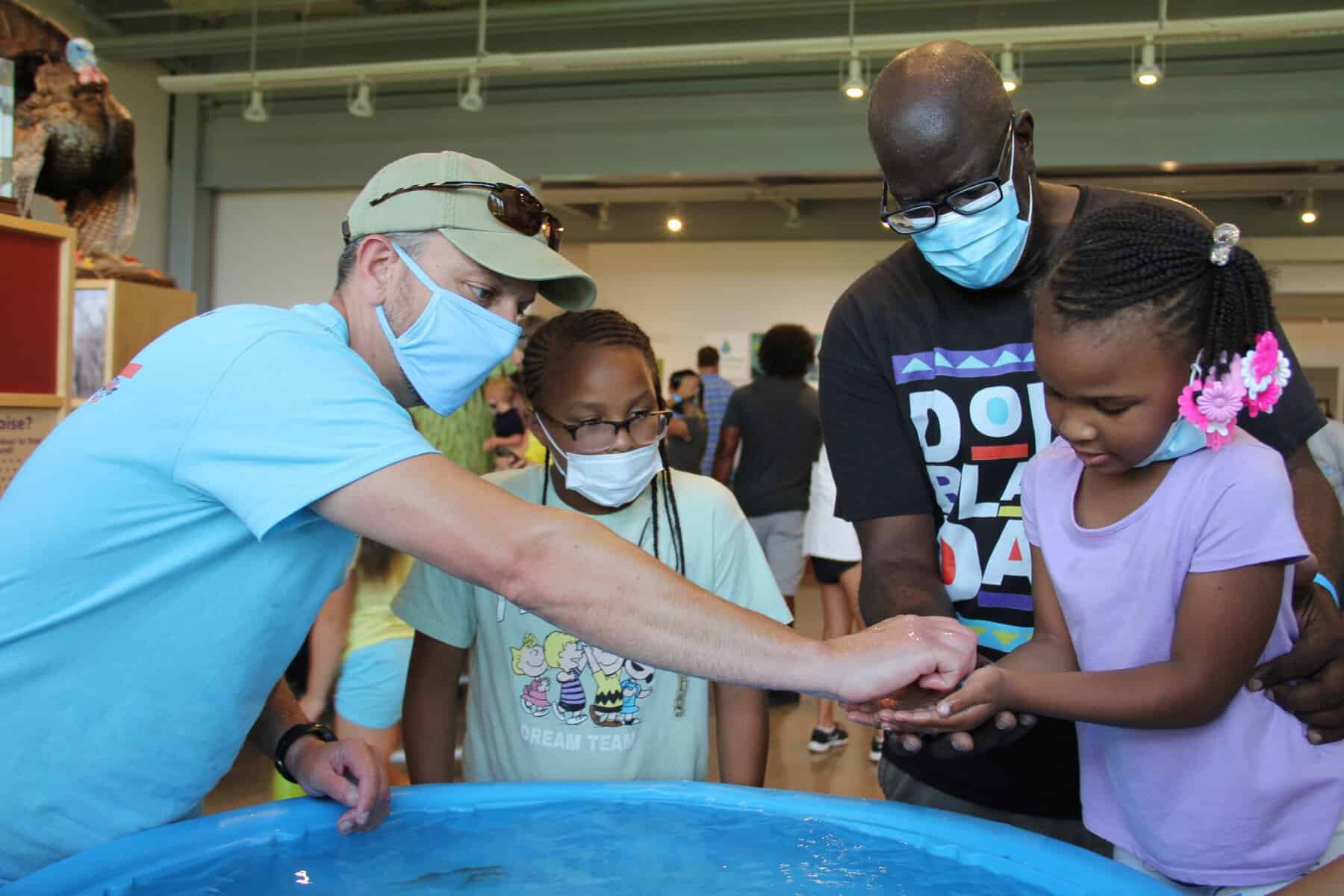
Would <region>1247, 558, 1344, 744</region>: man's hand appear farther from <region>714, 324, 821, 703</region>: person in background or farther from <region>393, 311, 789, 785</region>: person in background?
<region>714, 324, 821, 703</region>: person in background

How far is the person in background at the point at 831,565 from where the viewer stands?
15.4 feet

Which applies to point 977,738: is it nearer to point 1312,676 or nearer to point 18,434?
point 1312,676

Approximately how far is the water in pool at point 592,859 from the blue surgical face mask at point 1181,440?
0.52 m

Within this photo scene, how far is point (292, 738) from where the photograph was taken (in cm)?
153

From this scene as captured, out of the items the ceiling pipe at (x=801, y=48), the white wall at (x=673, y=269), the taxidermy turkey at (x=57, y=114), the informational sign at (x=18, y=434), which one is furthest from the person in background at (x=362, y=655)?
the white wall at (x=673, y=269)

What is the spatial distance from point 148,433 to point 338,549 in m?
0.25

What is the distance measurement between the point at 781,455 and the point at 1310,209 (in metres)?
6.30

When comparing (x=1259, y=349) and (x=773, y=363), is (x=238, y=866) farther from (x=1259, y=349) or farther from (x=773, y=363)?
(x=773, y=363)

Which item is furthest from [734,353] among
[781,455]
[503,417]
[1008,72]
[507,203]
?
[507,203]

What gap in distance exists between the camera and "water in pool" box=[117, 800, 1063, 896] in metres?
1.24

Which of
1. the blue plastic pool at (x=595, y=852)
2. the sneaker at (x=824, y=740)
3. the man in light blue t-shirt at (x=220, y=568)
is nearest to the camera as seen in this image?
the man in light blue t-shirt at (x=220, y=568)

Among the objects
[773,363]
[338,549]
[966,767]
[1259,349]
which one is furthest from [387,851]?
[773,363]

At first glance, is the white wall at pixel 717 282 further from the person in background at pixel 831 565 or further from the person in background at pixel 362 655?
the person in background at pixel 362 655

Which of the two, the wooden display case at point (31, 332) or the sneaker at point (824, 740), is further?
the sneaker at point (824, 740)
